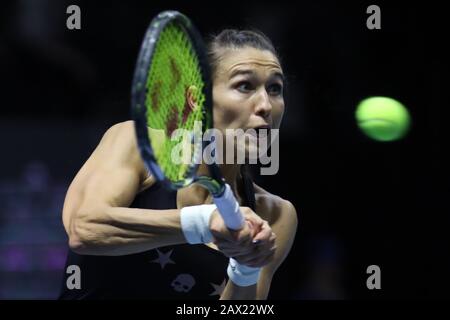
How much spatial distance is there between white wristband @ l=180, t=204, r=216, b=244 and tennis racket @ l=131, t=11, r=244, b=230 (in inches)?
3.2

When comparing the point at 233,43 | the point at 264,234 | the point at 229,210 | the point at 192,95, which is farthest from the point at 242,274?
the point at 233,43

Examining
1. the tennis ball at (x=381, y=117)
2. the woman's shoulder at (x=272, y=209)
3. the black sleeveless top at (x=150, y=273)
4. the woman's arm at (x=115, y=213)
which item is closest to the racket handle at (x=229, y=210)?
the woman's arm at (x=115, y=213)

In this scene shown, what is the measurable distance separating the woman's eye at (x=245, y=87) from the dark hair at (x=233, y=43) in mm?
99

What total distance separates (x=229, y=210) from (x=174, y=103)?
0.90ft

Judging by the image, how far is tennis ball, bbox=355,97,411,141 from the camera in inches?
155

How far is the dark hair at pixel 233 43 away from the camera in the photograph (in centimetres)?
268

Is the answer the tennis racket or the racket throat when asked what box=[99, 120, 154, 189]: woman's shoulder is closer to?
the tennis racket

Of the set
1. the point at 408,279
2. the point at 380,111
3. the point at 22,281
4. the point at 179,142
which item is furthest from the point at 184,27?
the point at 408,279

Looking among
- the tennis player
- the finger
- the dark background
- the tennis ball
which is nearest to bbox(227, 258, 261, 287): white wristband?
the tennis player

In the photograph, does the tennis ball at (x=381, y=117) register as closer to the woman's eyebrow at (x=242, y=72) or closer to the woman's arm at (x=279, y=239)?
the woman's arm at (x=279, y=239)

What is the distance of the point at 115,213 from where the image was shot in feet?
7.85

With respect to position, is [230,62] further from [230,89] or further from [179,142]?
[179,142]

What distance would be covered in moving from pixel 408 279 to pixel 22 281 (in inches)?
65.1

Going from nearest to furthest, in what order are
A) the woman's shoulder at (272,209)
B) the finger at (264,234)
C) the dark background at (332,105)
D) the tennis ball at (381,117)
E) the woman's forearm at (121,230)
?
the finger at (264,234), the woman's forearm at (121,230), the woman's shoulder at (272,209), the tennis ball at (381,117), the dark background at (332,105)
